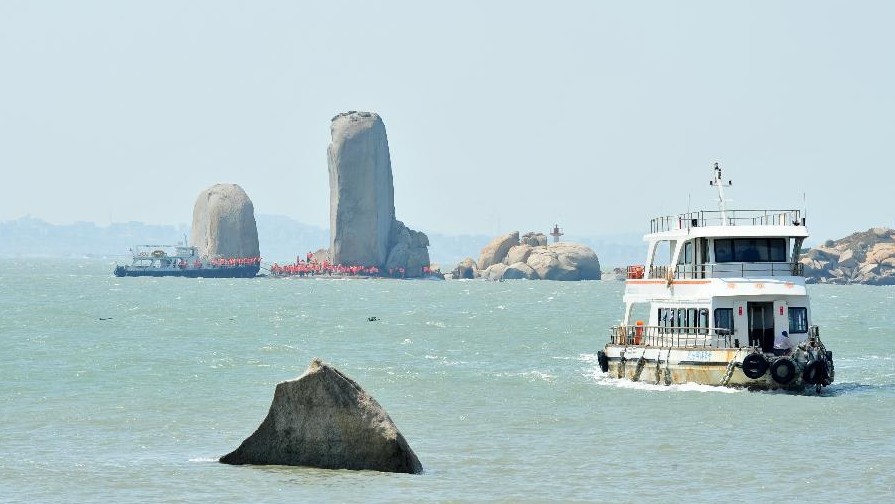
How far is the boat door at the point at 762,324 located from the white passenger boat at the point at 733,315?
0.10 feet

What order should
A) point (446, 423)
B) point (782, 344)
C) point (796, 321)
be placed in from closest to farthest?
point (446, 423)
point (782, 344)
point (796, 321)

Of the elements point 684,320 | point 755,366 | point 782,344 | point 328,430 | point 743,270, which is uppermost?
point 743,270

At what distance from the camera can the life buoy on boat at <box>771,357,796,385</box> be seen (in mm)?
41312

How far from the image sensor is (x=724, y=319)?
4334 centimetres

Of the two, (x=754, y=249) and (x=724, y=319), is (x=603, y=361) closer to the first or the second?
(x=724, y=319)

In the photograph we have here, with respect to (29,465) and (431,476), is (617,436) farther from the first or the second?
(29,465)

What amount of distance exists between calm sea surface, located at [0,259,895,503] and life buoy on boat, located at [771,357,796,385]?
0.62m

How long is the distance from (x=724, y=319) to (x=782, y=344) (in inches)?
73.9

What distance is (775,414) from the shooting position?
121 feet

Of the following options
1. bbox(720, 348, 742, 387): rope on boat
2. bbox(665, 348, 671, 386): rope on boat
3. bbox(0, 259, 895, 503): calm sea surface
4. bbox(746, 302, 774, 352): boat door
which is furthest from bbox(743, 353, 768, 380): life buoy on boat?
bbox(665, 348, 671, 386): rope on boat

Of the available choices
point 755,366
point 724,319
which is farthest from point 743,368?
point 724,319

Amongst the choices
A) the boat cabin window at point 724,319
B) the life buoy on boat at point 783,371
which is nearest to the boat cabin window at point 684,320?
the boat cabin window at point 724,319

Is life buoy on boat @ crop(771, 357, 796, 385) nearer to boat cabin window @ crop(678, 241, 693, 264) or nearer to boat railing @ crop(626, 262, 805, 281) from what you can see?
boat railing @ crop(626, 262, 805, 281)

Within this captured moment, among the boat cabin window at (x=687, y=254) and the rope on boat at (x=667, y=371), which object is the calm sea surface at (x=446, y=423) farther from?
the boat cabin window at (x=687, y=254)
